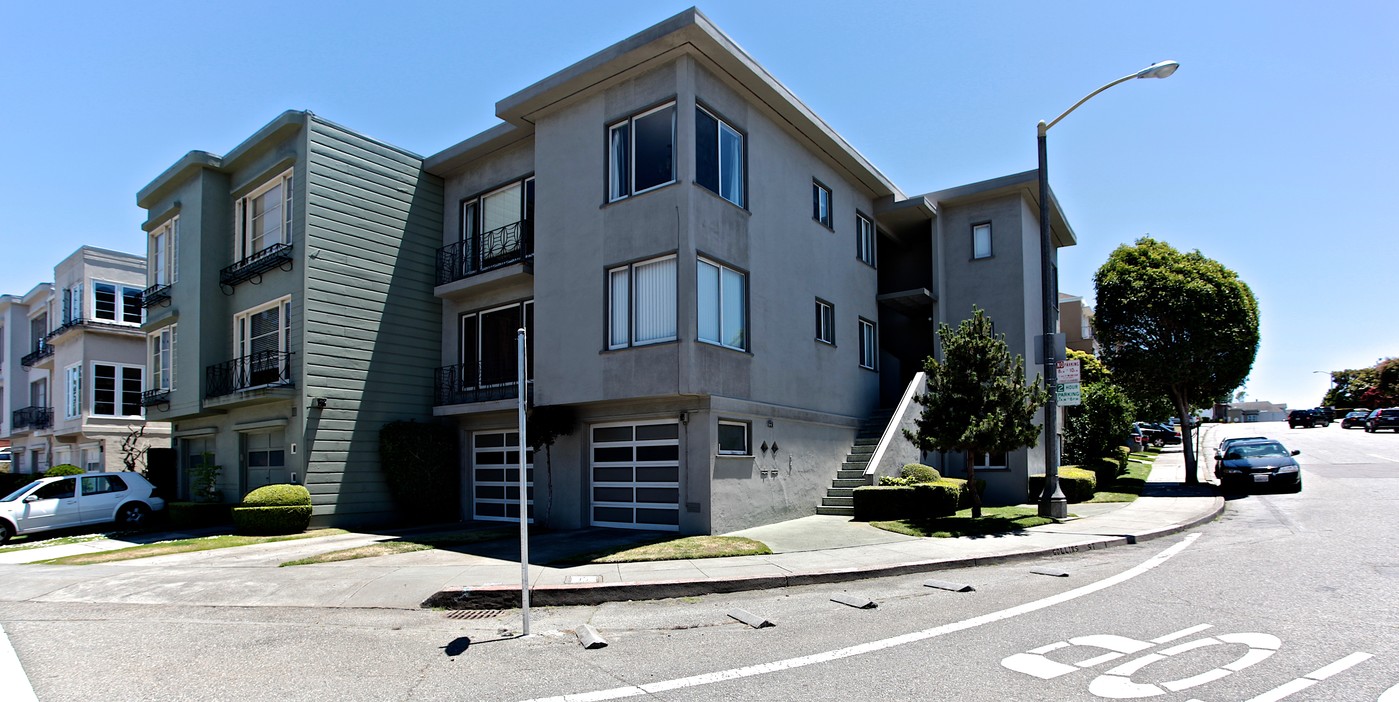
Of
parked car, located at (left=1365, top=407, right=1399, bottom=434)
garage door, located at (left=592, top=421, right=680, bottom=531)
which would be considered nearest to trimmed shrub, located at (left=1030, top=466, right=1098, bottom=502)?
→ garage door, located at (left=592, top=421, right=680, bottom=531)

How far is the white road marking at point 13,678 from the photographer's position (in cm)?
610

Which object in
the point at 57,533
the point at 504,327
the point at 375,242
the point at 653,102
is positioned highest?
the point at 653,102

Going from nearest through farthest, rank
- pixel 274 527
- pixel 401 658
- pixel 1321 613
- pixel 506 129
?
pixel 401 658
pixel 1321 613
pixel 274 527
pixel 506 129

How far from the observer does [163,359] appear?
23.9m

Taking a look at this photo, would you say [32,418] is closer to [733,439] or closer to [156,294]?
[156,294]

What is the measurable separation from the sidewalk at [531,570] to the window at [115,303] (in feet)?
62.5

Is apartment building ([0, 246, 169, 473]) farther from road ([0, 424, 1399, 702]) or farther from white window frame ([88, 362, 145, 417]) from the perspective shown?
road ([0, 424, 1399, 702])

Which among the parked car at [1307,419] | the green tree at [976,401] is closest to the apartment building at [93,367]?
the green tree at [976,401]

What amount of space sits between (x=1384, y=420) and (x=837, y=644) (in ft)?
190

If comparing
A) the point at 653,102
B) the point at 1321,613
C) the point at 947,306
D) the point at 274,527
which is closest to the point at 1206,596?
the point at 1321,613

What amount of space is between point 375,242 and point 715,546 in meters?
12.1

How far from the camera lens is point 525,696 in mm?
5699

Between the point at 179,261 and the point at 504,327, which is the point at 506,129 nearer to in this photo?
the point at 504,327

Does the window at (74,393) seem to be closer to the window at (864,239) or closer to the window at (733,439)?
the window at (733,439)
